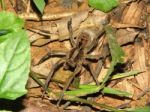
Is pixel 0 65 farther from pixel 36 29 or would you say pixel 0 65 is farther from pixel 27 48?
pixel 36 29

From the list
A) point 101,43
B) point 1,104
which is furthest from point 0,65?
point 101,43

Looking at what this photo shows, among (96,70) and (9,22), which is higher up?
(9,22)

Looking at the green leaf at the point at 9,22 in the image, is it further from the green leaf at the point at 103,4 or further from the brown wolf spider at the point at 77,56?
the green leaf at the point at 103,4


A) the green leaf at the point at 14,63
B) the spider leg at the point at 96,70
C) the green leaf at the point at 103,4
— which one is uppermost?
the green leaf at the point at 103,4

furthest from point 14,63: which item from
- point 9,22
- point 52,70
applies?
point 52,70

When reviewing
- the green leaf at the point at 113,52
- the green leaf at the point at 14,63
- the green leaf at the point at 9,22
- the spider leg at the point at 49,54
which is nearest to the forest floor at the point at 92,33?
the spider leg at the point at 49,54

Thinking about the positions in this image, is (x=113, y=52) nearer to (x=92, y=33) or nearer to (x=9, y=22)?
(x=92, y=33)
